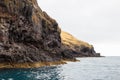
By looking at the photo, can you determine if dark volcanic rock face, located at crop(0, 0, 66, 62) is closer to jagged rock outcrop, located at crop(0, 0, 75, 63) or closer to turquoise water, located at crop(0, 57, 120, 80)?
jagged rock outcrop, located at crop(0, 0, 75, 63)

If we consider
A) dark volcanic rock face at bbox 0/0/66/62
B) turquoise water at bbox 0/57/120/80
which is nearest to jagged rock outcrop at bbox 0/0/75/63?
dark volcanic rock face at bbox 0/0/66/62

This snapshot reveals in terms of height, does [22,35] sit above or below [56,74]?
above

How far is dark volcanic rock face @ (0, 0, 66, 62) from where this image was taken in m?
110

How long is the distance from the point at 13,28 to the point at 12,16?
5.53m

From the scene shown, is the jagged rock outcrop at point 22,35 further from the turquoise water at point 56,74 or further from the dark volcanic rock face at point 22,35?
the turquoise water at point 56,74

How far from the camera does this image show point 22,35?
124m

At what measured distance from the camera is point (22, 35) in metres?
124

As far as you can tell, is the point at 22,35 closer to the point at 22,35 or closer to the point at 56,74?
the point at 22,35

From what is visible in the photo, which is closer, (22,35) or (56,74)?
(56,74)

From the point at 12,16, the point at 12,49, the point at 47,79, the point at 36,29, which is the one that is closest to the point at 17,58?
the point at 12,49

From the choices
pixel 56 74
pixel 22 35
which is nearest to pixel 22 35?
pixel 22 35

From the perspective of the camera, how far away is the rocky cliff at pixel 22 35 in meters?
110

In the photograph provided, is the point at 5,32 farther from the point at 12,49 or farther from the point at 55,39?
the point at 55,39

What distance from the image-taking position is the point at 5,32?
112m
